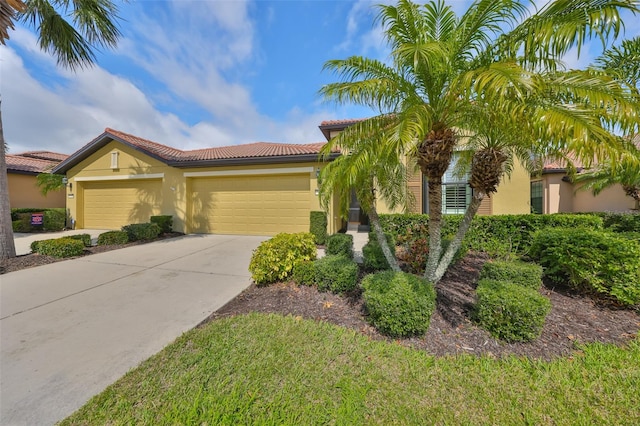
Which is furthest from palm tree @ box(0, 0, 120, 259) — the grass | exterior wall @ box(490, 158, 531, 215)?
exterior wall @ box(490, 158, 531, 215)

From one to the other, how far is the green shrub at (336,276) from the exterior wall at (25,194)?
62.3 feet

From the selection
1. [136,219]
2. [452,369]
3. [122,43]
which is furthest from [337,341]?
[136,219]

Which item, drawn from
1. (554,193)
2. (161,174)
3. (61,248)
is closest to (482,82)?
(61,248)

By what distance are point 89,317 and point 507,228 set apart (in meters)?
10.1

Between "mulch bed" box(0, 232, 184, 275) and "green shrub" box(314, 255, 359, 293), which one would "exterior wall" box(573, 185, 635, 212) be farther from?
"mulch bed" box(0, 232, 184, 275)

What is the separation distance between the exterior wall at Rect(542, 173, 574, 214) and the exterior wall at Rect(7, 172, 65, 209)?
2881cm

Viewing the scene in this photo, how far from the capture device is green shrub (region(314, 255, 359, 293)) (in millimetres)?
4395

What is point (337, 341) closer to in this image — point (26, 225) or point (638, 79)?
point (638, 79)

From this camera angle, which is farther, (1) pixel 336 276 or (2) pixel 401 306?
(1) pixel 336 276

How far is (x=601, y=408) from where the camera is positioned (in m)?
2.15

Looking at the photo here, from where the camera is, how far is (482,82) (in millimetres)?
2557

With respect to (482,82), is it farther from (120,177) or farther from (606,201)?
(606,201)

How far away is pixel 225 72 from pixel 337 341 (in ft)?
40.4

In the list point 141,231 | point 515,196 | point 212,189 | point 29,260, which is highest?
point 212,189
